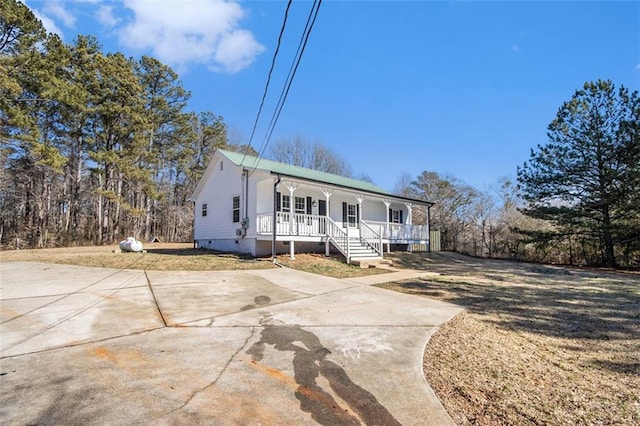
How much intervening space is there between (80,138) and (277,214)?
20307 millimetres

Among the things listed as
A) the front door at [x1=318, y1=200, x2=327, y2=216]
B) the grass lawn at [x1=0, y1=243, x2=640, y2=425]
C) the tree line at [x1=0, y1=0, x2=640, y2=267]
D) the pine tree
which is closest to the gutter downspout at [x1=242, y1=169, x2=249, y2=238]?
the front door at [x1=318, y1=200, x2=327, y2=216]

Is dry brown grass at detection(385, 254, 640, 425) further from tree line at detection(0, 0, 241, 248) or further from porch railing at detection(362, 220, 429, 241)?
tree line at detection(0, 0, 241, 248)

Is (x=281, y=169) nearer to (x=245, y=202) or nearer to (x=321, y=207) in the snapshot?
(x=321, y=207)

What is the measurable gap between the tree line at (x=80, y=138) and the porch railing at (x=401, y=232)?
1833 cm

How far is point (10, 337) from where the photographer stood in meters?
4.21

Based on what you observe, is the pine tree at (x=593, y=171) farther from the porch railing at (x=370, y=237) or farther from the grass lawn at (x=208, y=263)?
the grass lawn at (x=208, y=263)

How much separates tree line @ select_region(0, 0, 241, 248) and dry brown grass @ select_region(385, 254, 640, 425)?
2101cm

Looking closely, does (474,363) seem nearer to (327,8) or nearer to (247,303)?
(247,303)

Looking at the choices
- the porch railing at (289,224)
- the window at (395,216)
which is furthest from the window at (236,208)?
the window at (395,216)

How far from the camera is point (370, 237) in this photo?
17.5 metres

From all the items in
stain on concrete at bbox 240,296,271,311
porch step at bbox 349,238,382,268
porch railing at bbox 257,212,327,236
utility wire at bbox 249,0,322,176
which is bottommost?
stain on concrete at bbox 240,296,271,311

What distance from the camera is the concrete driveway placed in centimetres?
260

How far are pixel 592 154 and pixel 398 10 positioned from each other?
56.0ft

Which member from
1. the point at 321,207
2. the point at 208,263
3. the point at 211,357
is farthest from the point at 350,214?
the point at 211,357
